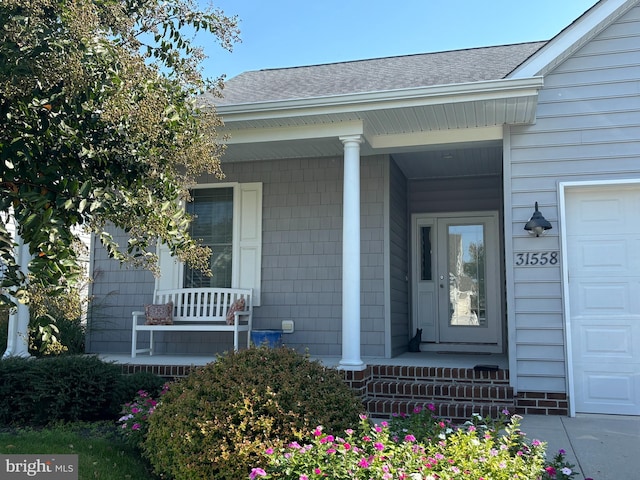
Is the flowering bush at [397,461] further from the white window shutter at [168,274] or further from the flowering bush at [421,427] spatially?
the white window shutter at [168,274]

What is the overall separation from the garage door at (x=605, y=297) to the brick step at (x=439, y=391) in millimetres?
760

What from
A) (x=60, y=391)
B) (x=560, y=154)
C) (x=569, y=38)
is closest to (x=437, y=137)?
(x=560, y=154)

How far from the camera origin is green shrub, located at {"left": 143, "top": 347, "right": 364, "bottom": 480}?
10.6ft

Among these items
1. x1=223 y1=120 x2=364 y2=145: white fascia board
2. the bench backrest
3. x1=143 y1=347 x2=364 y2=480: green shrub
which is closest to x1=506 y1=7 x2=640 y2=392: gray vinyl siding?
x1=223 y1=120 x2=364 y2=145: white fascia board

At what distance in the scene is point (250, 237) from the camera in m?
7.33

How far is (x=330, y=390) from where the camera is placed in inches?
145

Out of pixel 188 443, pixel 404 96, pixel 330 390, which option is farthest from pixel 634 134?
pixel 188 443

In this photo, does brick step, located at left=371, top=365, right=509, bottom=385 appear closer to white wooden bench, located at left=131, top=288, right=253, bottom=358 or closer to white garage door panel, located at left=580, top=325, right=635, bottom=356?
white garage door panel, located at left=580, top=325, right=635, bottom=356

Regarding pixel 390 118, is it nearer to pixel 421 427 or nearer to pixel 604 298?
pixel 604 298

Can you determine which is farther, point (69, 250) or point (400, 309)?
point (400, 309)

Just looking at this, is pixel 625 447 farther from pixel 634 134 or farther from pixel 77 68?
pixel 77 68

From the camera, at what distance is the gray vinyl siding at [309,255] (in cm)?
690

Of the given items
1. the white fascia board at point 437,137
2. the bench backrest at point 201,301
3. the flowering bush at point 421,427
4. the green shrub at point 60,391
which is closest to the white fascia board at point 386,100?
the white fascia board at point 437,137

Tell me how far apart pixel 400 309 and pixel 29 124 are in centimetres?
539
